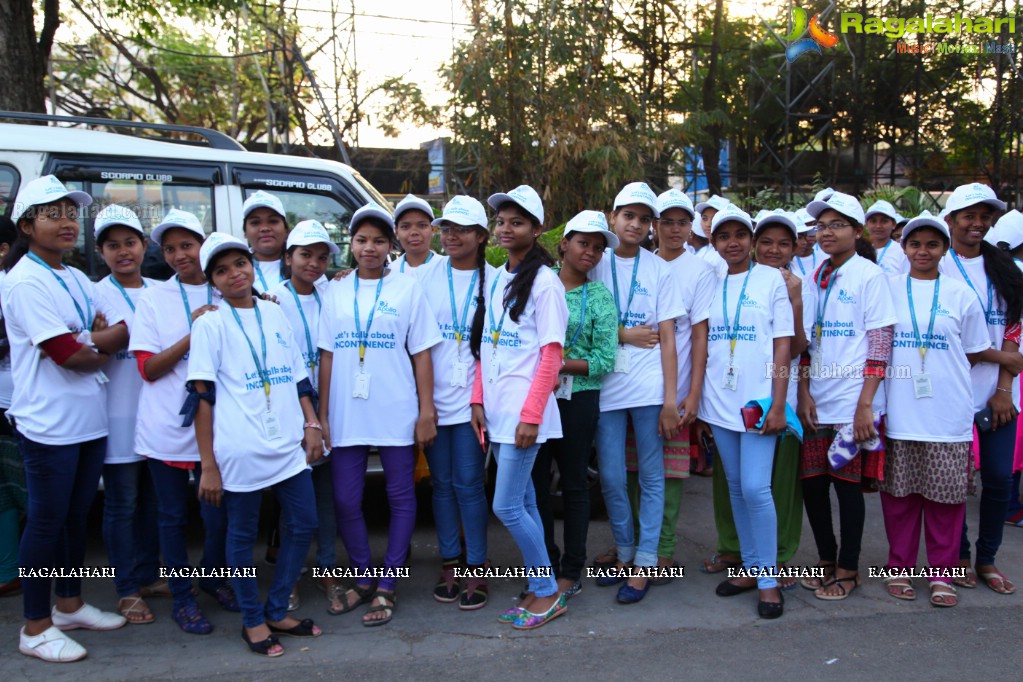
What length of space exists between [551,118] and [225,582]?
756 cm

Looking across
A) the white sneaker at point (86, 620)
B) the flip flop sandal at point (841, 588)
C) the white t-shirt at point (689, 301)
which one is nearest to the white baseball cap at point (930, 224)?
the white t-shirt at point (689, 301)

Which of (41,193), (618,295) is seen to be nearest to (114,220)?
(41,193)

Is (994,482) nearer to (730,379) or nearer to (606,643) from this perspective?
(730,379)

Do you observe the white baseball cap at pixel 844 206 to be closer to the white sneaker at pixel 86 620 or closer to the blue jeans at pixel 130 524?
the blue jeans at pixel 130 524

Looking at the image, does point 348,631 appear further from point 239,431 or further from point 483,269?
point 483,269

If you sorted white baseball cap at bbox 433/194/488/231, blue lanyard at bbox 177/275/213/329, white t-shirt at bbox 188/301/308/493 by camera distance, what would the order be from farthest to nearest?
white baseball cap at bbox 433/194/488/231 < blue lanyard at bbox 177/275/213/329 < white t-shirt at bbox 188/301/308/493

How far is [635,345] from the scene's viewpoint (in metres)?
4.24

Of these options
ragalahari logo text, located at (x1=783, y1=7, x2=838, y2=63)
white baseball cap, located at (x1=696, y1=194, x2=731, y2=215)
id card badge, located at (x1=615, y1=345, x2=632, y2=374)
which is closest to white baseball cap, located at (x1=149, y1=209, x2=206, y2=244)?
id card badge, located at (x1=615, y1=345, x2=632, y2=374)

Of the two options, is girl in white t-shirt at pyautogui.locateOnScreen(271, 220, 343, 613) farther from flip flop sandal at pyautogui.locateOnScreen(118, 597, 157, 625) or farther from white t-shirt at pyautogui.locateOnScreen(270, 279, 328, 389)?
flip flop sandal at pyautogui.locateOnScreen(118, 597, 157, 625)

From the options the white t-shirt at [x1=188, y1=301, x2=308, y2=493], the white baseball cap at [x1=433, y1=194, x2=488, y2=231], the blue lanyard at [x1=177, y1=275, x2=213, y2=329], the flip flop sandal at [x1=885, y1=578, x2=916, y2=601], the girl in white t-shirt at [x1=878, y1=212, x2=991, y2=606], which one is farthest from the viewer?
the flip flop sandal at [x1=885, y1=578, x2=916, y2=601]

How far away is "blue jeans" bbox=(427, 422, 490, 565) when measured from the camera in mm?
4129

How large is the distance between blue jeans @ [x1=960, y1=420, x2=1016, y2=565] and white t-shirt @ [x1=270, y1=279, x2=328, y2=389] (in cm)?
339

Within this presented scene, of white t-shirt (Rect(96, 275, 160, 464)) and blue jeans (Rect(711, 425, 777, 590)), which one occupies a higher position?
white t-shirt (Rect(96, 275, 160, 464))

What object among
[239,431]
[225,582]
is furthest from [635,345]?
[225,582]
